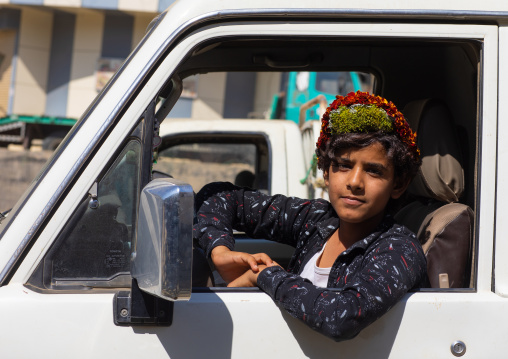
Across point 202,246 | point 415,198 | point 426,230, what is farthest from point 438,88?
point 202,246

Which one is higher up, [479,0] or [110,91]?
[479,0]

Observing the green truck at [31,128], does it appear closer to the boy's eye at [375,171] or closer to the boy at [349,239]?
the boy at [349,239]

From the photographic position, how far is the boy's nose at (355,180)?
186 centimetres

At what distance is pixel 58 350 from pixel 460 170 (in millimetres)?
1225

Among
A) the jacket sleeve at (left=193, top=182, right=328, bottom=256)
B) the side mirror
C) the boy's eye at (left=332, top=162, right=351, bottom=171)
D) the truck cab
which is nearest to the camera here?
the side mirror

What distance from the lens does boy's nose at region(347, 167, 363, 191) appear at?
1.86 meters

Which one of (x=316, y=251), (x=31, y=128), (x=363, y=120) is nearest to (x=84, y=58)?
(x=31, y=128)

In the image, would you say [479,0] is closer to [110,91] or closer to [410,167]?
[410,167]

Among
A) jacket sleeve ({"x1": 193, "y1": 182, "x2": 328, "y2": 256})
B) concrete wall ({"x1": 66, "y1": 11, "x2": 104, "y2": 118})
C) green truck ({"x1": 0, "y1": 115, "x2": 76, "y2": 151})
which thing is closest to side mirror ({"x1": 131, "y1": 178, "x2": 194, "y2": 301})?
jacket sleeve ({"x1": 193, "y1": 182, "x2": 328, "y2": 256})

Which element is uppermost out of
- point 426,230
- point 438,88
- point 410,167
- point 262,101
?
point 262,101

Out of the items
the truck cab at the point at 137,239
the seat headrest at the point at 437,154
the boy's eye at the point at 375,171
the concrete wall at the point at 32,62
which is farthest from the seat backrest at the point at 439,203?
the concrete wall at the point at 32,62

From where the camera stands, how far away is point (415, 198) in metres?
2.35

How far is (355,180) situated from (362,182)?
0.07ft

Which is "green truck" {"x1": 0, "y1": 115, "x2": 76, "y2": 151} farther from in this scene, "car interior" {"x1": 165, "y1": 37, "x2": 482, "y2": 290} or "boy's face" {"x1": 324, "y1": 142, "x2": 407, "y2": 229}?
"boy's face" {"x1": 324, "y1": 142, "x2": 407, "y2": 229}
